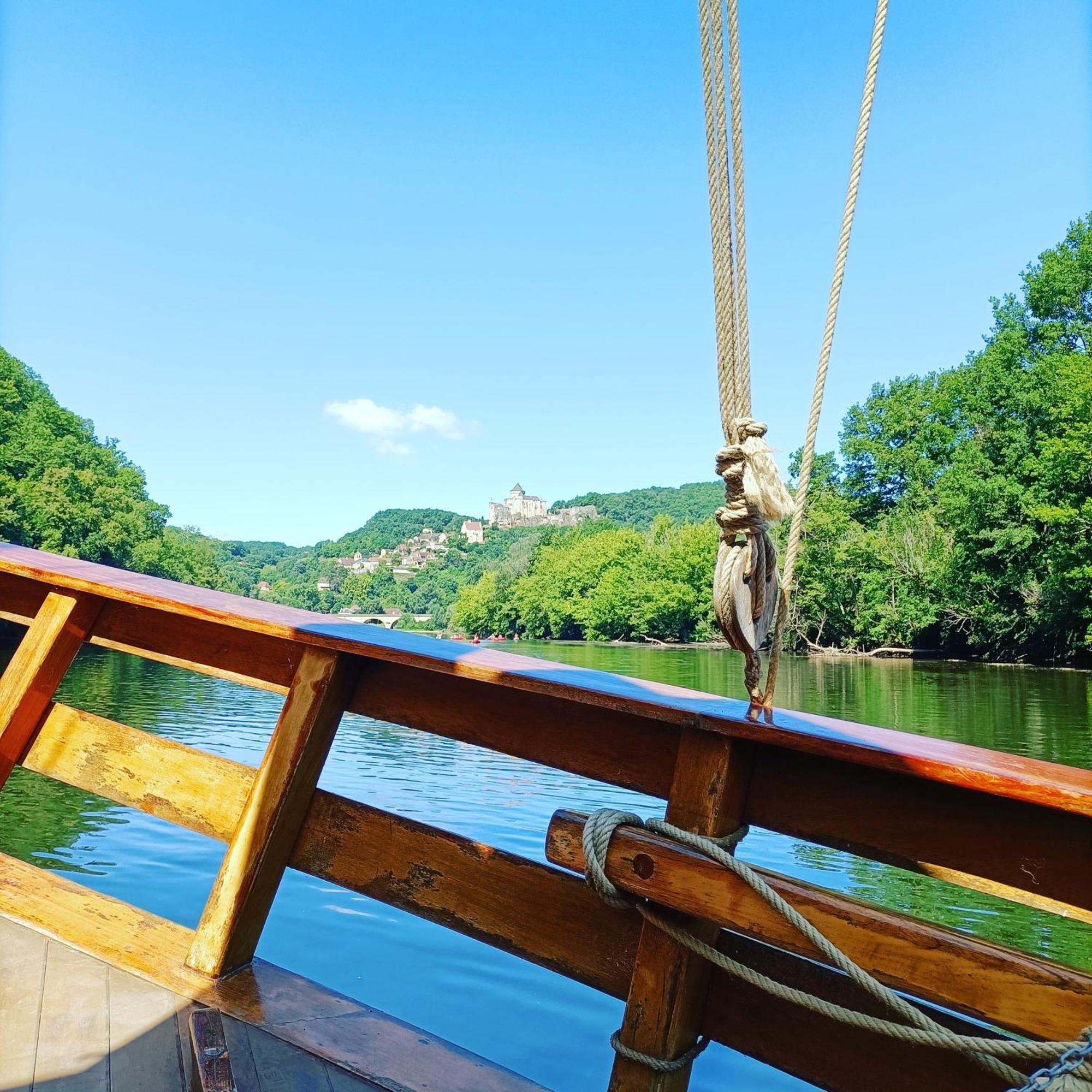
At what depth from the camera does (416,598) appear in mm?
132500

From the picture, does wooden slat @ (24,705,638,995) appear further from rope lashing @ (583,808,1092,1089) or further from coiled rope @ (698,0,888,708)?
coiled rope @ (698,0,888,708)

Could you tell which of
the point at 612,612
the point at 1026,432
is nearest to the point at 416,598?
the point at 612,612

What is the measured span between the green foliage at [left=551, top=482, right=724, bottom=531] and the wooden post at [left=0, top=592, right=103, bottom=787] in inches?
3741

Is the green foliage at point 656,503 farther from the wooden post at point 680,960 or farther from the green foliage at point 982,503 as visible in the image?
the wooden post at point 680,960

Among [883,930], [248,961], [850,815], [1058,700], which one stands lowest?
[248,961]

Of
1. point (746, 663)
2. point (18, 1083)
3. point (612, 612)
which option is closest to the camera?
point (18, 1083)

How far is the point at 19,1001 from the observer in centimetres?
180

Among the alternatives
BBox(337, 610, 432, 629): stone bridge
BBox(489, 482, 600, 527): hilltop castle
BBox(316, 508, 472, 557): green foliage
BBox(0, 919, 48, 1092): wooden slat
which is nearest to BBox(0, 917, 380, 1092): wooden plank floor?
BBox(0, 919, 48, 1092): wooden slat

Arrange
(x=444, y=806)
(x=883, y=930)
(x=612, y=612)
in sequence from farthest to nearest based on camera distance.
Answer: (x=612, y=612)
(x=444, y=806)
(x=883, y=930)

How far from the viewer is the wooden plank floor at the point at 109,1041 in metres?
1.56

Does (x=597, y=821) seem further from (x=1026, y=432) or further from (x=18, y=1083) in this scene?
(x=1026, y=432)

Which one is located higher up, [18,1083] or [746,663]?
[746,663]

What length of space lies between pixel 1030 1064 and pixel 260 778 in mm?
1422

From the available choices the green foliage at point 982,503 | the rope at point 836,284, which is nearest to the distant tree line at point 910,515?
the green foliage at point 982,503
